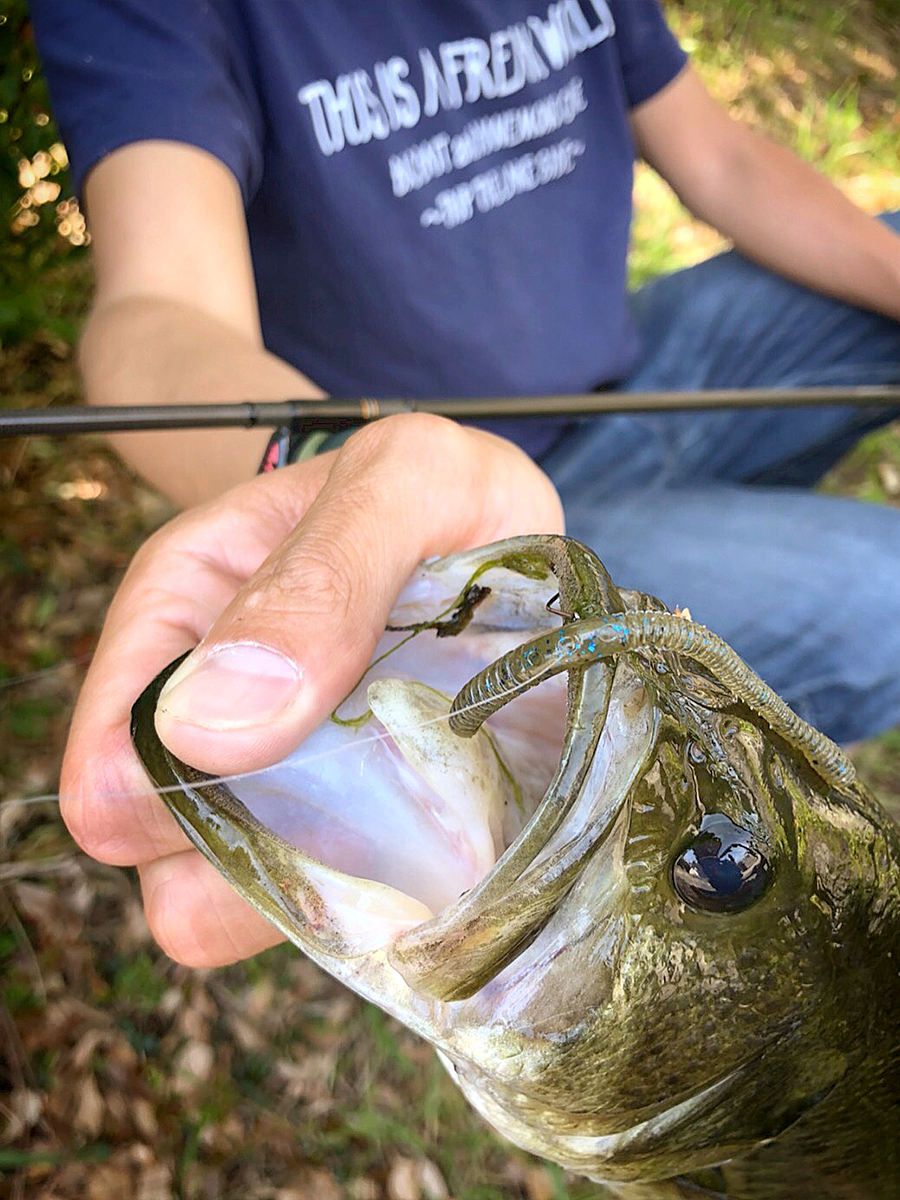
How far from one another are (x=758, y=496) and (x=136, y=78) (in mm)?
1390

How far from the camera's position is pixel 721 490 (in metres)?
2.10

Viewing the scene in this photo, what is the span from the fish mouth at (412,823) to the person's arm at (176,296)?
2.41 ft

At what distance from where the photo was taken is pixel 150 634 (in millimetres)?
1006

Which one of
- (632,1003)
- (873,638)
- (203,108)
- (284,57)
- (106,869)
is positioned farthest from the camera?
(106,869)

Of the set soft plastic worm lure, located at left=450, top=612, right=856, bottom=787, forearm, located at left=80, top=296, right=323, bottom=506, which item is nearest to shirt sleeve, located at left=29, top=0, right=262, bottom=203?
forearm, located at left=80, top=296, right=323, bottom=506

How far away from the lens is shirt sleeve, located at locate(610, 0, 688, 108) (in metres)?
2.21

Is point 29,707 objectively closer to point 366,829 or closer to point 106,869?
point 106,869

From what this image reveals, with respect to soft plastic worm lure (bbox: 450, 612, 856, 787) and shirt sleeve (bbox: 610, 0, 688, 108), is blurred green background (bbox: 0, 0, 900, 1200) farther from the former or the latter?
soft plastic worm lure (bbox: 450, 612, 856, 787)

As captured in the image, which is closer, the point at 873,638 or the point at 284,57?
the point at 284,57

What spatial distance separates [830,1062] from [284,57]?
1721mm

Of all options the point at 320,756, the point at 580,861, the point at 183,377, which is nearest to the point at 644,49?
the point at 183,377

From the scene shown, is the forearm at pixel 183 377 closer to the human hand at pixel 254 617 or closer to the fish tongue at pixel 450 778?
the human hand at pixel 254 617

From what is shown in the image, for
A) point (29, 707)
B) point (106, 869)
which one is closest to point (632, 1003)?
point (106, 869)

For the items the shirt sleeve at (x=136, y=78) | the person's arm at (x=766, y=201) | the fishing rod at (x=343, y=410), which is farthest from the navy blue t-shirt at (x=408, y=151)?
the fishing rod at (x=343, y=410)
